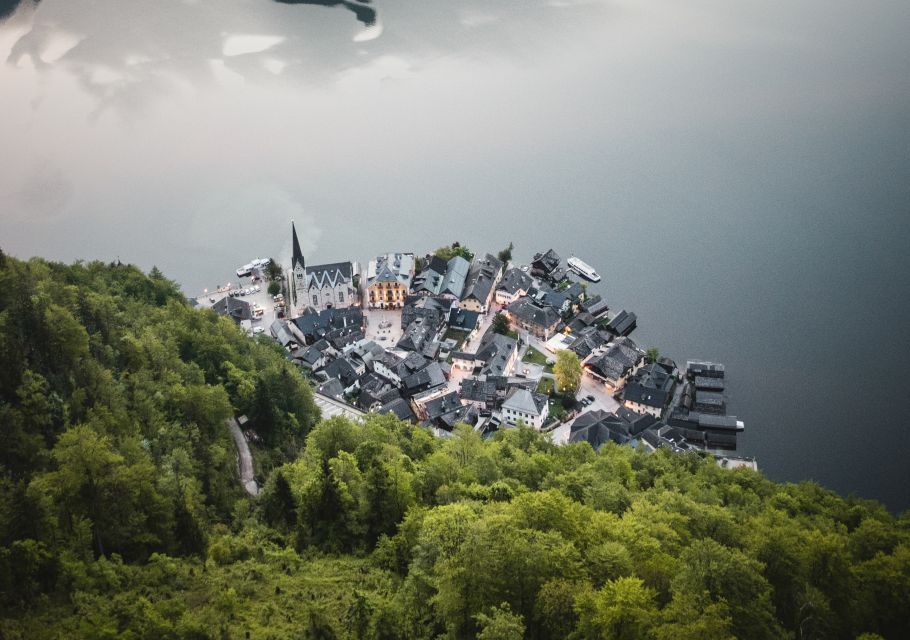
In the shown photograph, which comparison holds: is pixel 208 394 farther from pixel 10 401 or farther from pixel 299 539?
pixel 299 539

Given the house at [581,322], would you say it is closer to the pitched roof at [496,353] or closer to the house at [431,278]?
the pitched roof at [496,353]

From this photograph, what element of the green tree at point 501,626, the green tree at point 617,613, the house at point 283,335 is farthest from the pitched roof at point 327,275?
the green tree at point 617,613

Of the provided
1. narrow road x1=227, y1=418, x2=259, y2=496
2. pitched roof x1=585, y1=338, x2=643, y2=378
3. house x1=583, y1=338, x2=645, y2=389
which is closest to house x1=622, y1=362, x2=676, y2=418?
house x1=583, y1=338, x2=645, y2=389

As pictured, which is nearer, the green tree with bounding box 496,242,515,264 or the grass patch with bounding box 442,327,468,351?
the grass patch with bounding box 442,327,468,351

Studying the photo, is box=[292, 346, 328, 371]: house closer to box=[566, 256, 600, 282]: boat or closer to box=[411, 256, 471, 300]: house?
box=[411, 256, 471, 300]: house

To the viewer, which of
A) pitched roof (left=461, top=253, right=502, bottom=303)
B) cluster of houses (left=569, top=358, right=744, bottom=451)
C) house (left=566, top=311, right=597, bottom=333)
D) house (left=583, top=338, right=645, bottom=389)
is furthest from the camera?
pitched roof (left=461, top=253, right=502, bottom=303)

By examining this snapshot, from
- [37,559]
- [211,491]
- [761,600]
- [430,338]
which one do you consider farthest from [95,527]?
[430,338]
